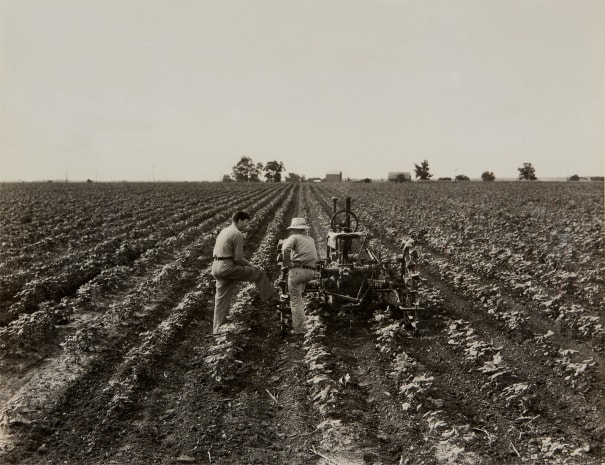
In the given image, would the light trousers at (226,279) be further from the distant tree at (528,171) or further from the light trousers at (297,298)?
the distant tree at (528,171)

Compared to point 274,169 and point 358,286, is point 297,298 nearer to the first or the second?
point 358,286

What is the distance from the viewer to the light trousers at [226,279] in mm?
7168

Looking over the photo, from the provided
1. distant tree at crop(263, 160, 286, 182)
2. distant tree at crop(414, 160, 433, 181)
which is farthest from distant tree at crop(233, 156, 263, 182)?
distant tree at crop(414, 160, 433, 181)

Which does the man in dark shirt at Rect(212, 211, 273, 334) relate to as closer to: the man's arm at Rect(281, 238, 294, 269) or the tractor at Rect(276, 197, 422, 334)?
the man's arm at Rect(281, 238, 294, 269)

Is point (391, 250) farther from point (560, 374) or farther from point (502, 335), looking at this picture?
point (560, 374)

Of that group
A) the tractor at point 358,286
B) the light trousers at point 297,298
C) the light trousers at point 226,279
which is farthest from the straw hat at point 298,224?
the light trousers at point 226,279

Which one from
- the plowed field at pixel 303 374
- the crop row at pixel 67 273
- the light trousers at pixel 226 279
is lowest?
the plowed field at pixel 303 374

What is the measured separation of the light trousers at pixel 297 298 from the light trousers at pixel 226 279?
44 centimetres

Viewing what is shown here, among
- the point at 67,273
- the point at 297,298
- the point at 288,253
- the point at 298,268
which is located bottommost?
the point at 67,273

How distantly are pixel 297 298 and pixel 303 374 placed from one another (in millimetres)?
1577

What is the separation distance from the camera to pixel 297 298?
730cm

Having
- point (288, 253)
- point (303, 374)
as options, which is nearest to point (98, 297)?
point (288, 253)

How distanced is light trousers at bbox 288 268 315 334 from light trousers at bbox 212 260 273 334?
44 cm

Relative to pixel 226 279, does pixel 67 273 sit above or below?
below
